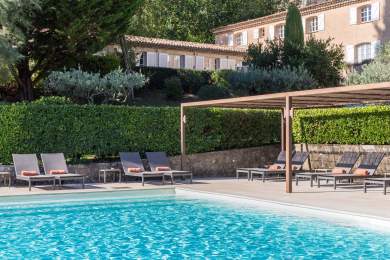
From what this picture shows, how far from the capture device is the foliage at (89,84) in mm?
25359

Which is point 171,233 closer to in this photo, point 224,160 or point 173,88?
point 224,160

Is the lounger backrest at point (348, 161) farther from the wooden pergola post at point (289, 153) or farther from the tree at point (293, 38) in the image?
the tree at point (293, 38)

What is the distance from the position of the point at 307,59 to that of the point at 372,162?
15.5 meters

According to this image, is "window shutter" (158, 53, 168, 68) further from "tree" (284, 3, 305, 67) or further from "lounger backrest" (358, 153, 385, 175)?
"lounger backrest" (358, 153, 385, 175)

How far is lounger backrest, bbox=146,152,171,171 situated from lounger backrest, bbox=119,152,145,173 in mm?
331

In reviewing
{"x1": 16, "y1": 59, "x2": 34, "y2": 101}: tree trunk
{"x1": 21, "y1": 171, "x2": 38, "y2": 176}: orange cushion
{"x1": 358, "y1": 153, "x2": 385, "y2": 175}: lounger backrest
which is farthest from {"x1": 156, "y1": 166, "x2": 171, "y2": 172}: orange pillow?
{"x1": 16, "y1": 59, "x2": 34, "y2": 101}: tree trunk

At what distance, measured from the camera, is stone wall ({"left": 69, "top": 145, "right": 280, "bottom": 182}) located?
74.4ft

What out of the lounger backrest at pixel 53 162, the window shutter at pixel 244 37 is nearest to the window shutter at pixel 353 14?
the window shutter at pixel 244 37

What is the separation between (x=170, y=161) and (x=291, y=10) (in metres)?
18.9

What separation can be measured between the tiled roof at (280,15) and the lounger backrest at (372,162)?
2520 centimetres

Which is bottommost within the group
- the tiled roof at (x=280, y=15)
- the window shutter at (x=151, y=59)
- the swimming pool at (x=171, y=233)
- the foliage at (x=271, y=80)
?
the swimming pool at (x=171, y=233)

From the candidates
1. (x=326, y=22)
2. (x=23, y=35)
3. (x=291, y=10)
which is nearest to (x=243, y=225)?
(x=23, y=35)

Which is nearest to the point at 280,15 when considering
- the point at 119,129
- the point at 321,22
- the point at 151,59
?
the point at 321,22

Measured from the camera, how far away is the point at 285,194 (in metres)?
15.8
